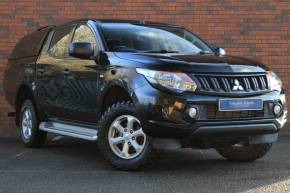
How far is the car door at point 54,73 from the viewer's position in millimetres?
7820

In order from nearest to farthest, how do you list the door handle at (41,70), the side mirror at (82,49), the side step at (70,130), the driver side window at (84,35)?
the side mirror at (82,49)
the side step at (70,130)
the driver side window at (84,35)
the door handle at (41,70)

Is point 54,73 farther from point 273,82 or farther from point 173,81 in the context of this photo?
point 273,82

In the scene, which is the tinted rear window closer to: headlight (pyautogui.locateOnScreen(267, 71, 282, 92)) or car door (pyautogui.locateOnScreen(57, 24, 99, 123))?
car door (pyautogui.locateOnScreen(57, 24, 99, 123))

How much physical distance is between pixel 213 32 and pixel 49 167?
14.8 ft

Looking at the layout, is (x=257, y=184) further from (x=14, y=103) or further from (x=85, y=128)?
(x=14, y=103)

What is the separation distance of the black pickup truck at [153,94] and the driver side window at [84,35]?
0.01m

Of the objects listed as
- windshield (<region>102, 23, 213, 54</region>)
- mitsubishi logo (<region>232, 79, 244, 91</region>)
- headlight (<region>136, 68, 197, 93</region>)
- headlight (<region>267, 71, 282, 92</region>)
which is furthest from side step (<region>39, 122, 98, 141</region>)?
headlight (<region>267, 71, 282, 92</region>)

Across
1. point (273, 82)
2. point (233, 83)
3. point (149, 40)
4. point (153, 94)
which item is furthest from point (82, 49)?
point (273, 82)

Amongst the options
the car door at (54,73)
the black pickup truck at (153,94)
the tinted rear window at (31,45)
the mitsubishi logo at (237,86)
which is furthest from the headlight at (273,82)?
the tinted rear window at (31,45)

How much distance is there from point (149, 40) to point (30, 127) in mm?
2525

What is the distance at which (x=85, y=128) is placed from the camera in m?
7.45

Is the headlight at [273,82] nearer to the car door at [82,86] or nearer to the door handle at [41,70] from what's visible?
the car door at [82,86]

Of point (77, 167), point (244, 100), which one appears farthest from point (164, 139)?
point (77, 167)

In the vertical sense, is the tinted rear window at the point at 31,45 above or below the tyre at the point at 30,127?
above
